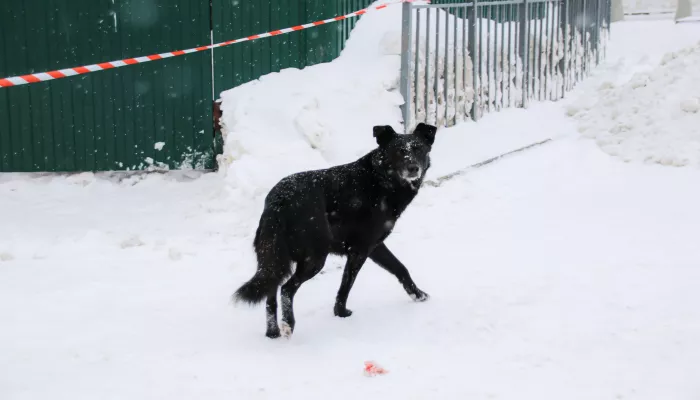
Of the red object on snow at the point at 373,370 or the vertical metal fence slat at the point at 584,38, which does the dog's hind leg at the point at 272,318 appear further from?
the vertical metal fence slat at the point at 584,38

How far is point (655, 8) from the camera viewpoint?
1476 inches

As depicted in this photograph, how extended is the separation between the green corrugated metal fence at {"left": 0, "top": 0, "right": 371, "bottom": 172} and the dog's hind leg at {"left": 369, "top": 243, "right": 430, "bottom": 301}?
4.40 metres

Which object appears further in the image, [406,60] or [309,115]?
[406,60]

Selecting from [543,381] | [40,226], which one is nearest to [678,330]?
[543,381]

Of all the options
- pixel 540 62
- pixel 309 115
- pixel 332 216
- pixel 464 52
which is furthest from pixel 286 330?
pixel 540 62

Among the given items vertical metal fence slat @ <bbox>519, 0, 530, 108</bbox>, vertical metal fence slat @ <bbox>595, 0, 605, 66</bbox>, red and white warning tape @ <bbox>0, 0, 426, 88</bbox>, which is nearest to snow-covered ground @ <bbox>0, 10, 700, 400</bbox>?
red and white warning tape @ <bbox>0, 0, 426, 88</bbox>

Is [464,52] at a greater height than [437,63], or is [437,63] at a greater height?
[464,52]

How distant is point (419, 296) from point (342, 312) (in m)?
0.57

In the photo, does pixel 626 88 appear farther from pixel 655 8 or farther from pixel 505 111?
pixel 655 8

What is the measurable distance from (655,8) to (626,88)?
30.4 m

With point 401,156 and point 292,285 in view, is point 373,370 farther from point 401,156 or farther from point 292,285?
point 401,156

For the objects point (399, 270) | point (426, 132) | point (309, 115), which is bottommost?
point (399, 270)

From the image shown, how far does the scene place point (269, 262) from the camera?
439 centimetres

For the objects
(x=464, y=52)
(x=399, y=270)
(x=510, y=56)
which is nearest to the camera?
(x=399, y=270)
